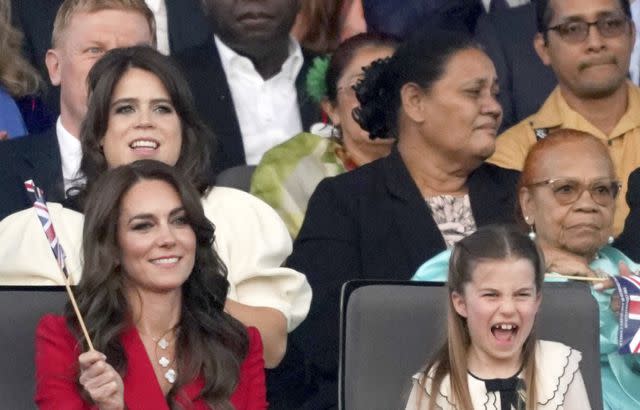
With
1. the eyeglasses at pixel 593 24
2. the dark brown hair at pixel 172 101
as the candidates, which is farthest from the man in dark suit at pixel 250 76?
the dark brown hair at pixel 172 101

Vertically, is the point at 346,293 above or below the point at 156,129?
below

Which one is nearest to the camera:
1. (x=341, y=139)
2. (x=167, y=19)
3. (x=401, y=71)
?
(x=401, y=71)

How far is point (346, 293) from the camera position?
5535 mm

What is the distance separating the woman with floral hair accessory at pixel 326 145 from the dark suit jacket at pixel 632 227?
1040 mm

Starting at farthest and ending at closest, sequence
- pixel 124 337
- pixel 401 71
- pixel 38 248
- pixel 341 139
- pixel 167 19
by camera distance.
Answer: pixel 167 19 → pixel 341 139 → pixel 401 71 → pixel 38 248 → pixel 124 337

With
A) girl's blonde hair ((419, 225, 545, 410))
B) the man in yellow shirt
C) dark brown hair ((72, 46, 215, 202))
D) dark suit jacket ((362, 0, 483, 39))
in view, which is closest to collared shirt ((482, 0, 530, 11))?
dark suit jacket ((362, 0, 483, 39))

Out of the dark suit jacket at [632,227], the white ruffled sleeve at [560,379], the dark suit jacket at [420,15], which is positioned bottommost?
the white ruffled sleeve at [560,379]

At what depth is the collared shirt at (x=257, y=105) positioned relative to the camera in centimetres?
761

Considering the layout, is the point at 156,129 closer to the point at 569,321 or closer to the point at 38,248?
the point at 38,248

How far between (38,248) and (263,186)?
3.93ft

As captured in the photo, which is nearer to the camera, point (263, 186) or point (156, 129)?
point (156, 129)

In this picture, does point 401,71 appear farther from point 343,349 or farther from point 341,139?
point 343,349

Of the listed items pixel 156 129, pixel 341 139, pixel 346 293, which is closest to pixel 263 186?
pixel 341 139

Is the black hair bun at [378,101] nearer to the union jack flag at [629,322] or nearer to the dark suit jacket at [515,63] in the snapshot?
the dark suit jacket at [515,63]
